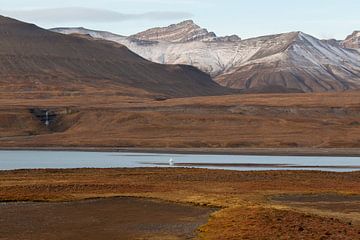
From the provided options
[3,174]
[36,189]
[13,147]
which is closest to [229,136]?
[13,147]

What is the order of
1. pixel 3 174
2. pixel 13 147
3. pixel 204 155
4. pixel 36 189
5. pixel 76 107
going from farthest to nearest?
pixel 76 107 → pixel 13 147 → pixel 204 155 → pixel 3 174 → pixel 36 189

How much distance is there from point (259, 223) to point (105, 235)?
6.94 metres

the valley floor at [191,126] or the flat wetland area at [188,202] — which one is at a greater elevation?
the flat wetland area at [188,202]

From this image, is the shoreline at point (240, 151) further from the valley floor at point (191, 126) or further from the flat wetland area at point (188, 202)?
the flat wetland area at point (188, 202)

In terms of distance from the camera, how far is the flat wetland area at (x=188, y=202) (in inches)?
1358

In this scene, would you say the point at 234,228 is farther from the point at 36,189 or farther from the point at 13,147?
the point at 13,147

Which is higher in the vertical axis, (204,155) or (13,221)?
(13,221)

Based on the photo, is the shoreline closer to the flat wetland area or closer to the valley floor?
the valley floor

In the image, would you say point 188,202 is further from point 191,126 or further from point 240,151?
point 191,126

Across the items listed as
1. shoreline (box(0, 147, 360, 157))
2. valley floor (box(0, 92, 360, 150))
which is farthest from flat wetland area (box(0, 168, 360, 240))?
valley floor (box(0, 92, 360, 150))

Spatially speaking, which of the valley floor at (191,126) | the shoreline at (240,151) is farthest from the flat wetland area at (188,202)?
the valley floor at (191,126)

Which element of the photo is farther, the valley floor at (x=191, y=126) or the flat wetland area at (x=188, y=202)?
the valley floor at (x=191, y=126)

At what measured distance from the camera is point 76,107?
7288 inches

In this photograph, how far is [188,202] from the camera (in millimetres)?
46250
